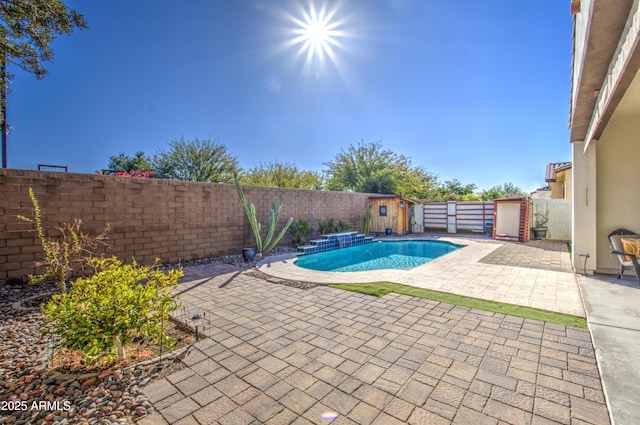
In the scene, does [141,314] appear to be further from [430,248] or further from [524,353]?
[430,248]

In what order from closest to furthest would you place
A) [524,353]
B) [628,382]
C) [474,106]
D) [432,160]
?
[628,382] < [524,353] < [474,106] < [432,160]

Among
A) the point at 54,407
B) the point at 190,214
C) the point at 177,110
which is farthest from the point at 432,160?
the point at 54,407

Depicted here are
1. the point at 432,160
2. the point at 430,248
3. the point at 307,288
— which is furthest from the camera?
the point at 432,160

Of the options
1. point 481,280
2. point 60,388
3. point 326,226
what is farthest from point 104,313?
point 326,226

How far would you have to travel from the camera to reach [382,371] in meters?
2.49

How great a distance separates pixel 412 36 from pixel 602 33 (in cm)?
814

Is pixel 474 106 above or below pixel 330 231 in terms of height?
above

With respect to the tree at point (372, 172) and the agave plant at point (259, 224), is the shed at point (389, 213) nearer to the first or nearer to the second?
Result: the tree at point (372, 172)

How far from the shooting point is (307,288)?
5234 millimetres

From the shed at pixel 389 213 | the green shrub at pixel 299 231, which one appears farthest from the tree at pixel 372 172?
the green shrub at pixel 299 231

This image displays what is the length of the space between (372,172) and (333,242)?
35.6 feet

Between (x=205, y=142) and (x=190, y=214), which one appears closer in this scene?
(x=190, y=214)

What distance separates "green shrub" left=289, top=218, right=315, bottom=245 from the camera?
1061cm

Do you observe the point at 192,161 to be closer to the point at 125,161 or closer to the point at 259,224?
the point at 125,161
